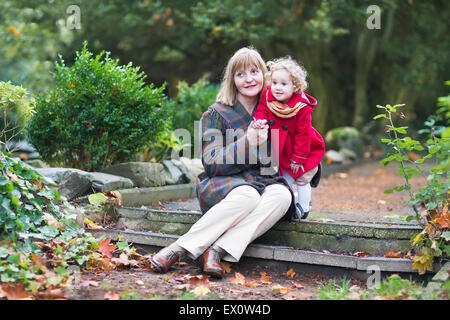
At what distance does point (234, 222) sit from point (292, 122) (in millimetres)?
860

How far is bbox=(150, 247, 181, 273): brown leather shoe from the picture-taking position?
3.73 metres

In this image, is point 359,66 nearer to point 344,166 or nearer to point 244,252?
point 344,166

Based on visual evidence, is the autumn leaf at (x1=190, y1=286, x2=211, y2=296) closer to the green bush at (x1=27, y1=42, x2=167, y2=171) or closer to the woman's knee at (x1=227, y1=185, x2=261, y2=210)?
the woman's knee at (x1=227, y1=185, x2=261, y2=210)

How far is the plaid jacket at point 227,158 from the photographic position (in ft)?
13.1

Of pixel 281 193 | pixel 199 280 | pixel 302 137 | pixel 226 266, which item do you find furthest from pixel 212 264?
pixel 302 137

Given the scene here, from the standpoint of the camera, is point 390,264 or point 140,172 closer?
point 390,264

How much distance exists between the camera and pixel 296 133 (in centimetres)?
409

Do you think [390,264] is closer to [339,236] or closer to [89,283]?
[339,236]

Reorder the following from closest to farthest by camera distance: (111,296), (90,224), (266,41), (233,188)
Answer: (111,296) → (233,188) → (90,224) → (266,41)

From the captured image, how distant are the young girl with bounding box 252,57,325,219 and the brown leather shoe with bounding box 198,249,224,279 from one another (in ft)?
2.62

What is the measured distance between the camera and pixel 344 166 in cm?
1063

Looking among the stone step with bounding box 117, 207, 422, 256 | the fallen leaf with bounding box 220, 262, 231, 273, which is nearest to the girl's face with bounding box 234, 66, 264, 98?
the stone step with bounding box 117, 207, 422, 256
